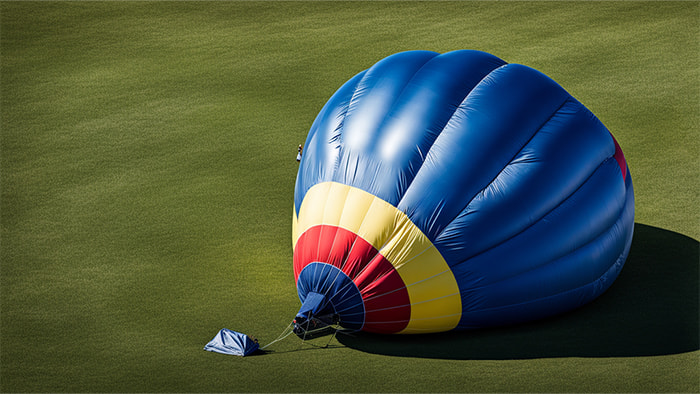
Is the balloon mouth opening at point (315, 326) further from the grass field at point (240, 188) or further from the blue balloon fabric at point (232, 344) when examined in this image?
the blue balloon fabric at point (232, 344)

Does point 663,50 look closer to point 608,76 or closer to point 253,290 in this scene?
point 608,76

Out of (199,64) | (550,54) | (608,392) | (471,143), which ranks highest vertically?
(199,64)

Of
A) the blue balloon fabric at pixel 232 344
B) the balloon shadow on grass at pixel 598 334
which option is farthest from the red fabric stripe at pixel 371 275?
the blue balloon fabric at pixel 232 344

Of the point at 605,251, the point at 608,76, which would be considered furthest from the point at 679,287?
the point at 608,76

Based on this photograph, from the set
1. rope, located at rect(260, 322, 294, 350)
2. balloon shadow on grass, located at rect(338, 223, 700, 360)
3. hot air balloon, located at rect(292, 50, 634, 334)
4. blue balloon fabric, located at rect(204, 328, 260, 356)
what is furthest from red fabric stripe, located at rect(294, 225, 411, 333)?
blue balloon fabric, located at rect(204, 328, 260, 356)

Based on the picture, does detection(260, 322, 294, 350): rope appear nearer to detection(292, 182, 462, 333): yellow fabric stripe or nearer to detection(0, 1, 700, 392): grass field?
detection(0, 1, 700, 392): grass field

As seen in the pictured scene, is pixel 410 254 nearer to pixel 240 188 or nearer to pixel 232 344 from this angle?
pixel 232 344
